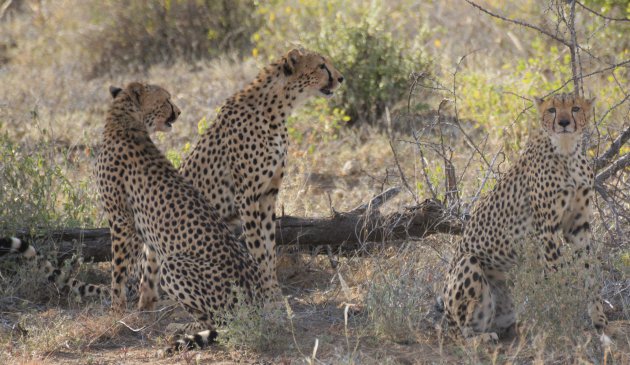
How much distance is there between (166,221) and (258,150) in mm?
735

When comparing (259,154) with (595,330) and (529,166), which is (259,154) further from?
(595,330)

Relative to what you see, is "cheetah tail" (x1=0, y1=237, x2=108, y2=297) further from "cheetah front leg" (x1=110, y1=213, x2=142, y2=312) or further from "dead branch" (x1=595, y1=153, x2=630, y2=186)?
"dead branch" (x1=595, y1=153, x2=630, y2=186)

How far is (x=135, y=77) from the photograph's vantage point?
9844 mm

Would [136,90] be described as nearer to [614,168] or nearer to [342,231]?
[342,231]

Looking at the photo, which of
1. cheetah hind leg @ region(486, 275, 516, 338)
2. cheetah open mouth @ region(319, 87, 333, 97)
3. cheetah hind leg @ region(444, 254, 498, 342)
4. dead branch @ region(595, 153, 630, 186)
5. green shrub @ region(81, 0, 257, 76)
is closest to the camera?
cheetah hind leg @ region(444, 254, 498, 342)

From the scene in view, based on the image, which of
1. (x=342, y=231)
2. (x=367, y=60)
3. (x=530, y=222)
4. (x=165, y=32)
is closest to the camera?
(x=530, y=222)

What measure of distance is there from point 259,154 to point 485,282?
137 cm

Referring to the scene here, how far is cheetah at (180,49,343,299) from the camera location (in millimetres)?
5070

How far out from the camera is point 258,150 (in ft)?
16.6

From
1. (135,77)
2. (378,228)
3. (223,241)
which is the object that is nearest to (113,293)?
(223,241)

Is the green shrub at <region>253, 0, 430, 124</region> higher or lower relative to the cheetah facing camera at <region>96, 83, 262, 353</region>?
higher

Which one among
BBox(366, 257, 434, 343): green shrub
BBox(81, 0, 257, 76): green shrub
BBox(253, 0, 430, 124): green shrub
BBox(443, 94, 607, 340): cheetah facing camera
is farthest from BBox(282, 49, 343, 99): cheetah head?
BBox(81, 0, 257, 76): green shrub

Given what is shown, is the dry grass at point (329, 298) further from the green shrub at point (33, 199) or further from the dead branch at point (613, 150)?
the dead branch at point (613, 150)

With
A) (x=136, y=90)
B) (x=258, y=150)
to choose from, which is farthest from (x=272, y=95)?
(x=136, y=90)
